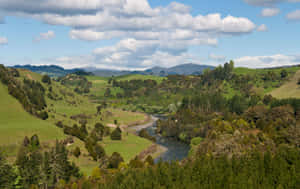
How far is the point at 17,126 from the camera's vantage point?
11950 cm

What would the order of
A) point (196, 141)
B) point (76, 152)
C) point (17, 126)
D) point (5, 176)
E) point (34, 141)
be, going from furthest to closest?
1. point (196, 141)
2. point (17, 126)
3. point (76, 152)
4. point (34, 141)
5. point (5, 176)

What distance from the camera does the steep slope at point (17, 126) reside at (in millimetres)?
106506

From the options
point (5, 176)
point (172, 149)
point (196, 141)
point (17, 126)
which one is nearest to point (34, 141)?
point (17, 126)

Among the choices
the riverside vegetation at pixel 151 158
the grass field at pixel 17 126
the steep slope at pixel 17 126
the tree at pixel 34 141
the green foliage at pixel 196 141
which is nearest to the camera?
the riverside vegetation at pixel 151 158

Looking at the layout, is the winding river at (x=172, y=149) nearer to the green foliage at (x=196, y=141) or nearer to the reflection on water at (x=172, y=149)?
the reflection on water at (x=172, y=149)

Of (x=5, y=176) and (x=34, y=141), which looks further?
(x=34, y=141)

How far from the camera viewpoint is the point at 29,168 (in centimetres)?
7494

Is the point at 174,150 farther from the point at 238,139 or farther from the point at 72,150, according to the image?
the point at 72,150

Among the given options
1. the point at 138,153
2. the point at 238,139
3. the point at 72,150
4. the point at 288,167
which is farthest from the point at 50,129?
the point at 288,167

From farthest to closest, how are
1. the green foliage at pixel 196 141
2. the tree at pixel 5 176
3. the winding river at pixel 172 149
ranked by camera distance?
1. the green foliage at pixel 196 141
2. the winding river at pixel 172 149
3. the tree at pixel 5 176

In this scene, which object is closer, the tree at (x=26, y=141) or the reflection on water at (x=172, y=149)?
the tree at (x=26, y=141)

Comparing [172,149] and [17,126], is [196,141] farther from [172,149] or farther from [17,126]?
[17,126]

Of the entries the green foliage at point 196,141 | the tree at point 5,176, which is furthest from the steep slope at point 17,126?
the green foliage at point 196,141

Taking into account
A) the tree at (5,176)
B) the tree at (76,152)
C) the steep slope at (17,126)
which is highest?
the steep slope at (17,126)
